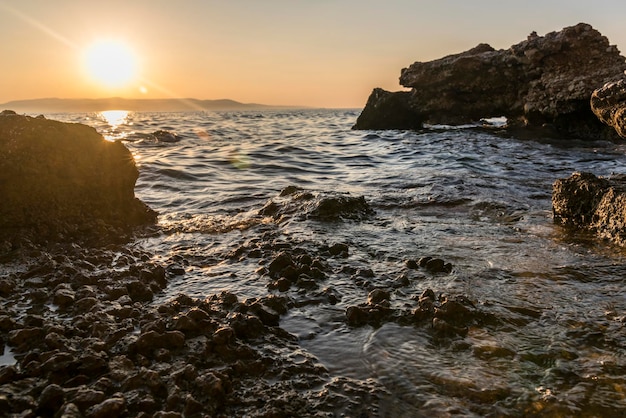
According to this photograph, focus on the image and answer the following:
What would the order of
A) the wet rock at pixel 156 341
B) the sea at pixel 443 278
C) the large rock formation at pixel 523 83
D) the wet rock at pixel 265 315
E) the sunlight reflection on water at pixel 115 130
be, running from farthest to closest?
the sunlight reflection on water at pixel 115 130, the large rock formation at pixel 523 83, the wet rock at pixel 265 315, the wet rock at pixel 156 341, the sea at pixel 443 278

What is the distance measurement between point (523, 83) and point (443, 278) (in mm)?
23098

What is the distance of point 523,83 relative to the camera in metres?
23.2

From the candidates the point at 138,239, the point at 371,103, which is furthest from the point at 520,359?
the point at 371,103

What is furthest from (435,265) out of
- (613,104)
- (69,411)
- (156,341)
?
(613,104)

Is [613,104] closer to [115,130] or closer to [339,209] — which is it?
[339,209]

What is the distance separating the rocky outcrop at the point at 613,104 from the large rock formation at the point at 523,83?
12.3 m

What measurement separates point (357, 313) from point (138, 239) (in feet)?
11.1

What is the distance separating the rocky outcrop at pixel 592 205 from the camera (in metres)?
5.11

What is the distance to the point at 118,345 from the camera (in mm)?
2771

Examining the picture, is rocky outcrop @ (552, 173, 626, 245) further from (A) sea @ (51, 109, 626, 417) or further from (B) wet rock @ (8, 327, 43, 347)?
(B) wet rock @ (8, 327, 43, 347)

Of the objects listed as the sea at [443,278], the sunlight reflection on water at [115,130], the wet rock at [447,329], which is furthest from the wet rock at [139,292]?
the sunlight reflection on water at [115,130]

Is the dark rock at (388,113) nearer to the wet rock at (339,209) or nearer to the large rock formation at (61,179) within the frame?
the wet rock at (339,209)

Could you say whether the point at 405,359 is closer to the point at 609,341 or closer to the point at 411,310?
the point at 411,310

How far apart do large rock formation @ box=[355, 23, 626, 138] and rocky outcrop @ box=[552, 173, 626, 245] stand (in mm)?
15404
